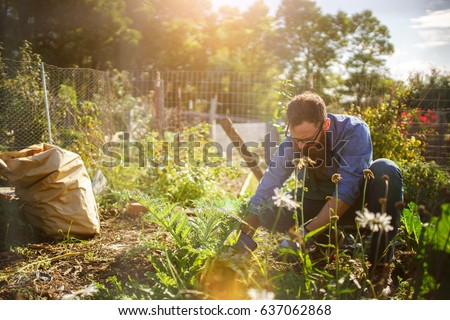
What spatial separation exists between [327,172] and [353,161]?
345 millimetres

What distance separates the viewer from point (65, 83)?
4.53m

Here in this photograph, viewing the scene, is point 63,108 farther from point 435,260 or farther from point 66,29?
point 435,260

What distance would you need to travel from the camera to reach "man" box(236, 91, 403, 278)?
209 centimetres

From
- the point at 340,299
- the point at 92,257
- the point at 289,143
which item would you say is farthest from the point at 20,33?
the point at 340,299

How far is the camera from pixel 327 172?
8.39ft

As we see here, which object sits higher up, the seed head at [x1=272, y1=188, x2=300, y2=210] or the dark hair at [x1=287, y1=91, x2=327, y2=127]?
the dark hair at [x1=287, y1=91, x2=327, y2=127]

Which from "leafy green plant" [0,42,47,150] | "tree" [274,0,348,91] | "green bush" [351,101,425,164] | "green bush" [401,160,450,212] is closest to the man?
"green bush" [401,160,450,212]

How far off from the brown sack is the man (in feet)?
4.49

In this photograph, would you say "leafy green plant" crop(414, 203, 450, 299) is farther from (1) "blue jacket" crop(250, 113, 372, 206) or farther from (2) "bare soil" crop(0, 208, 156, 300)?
(2) "bare soil" crop(0, 208, 156, 300)

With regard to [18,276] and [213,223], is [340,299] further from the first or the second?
[18,276]

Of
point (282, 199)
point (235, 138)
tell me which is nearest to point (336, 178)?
point (282, 199)

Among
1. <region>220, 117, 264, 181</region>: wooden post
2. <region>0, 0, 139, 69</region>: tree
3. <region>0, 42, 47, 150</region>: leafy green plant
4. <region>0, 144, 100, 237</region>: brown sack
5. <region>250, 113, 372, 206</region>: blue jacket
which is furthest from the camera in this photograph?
<region>220, 117, 264, 181</region>: wooden post

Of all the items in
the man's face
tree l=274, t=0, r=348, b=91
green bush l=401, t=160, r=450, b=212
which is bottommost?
green bush l=401, t=160, r=450, b=212

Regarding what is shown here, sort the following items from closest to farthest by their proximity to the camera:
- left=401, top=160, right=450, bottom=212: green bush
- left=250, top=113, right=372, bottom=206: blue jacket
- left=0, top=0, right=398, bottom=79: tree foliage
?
left=250, top=113, right=372, bottom=206: blue jacket < left=401, top=160, right=450, bottom=212: green bush < left=0, top=0, right=398, bottom=79: tree foliage
